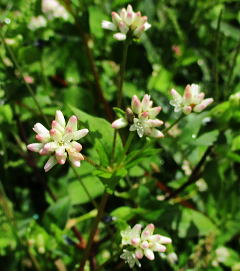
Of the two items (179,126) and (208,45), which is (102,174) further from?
(208,45)

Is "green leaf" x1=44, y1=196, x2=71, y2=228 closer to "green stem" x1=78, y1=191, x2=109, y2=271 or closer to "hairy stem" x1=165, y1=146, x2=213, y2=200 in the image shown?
"green stem" x1=78, y1=191, x2=109, y2=271

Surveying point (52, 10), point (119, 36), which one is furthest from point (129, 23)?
A: point (52, 10)

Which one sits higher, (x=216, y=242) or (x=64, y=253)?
(x=64, y=253)

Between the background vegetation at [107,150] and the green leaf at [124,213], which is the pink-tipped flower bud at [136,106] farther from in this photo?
the green leaf at [124,213]

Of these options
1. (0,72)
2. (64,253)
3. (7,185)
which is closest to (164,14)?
(0,72)

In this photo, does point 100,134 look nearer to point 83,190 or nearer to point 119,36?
point 119,36

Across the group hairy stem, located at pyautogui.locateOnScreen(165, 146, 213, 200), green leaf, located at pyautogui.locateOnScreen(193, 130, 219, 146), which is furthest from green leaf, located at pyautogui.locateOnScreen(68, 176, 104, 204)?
green leaf, located at pyautogui.locateOnScreen(193, 130, 219, 146)
